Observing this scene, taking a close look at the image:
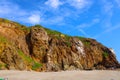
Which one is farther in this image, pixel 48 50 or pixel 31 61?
pixel 48 50

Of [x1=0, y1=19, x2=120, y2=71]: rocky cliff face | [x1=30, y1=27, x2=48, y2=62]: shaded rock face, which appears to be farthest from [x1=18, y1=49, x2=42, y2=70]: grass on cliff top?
[x1=30, y1=27, x2=48, y2=62]: shaded rock face

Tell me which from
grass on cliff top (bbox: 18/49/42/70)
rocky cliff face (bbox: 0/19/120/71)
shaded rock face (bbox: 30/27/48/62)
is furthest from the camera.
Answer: shaded rock face (bbox: 30/27/48/62)

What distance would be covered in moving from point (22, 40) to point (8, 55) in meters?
14.2

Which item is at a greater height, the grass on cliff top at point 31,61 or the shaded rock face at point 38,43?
the shaded rock face at point 38,43

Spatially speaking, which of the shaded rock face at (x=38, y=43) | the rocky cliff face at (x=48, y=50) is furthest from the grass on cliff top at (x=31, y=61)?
the shaded rock face at (x=38, y=43)

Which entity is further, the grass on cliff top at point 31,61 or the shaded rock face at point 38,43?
the shaded rock face at point 38,43

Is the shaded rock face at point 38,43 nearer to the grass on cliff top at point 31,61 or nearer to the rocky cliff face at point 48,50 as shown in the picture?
the rocky cliff face at point 48,50

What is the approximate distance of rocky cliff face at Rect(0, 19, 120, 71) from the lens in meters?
53.5

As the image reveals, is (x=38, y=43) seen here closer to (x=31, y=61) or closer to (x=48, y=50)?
(x=48, y=50)

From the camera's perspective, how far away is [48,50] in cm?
6091

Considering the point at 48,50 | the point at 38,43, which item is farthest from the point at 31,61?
the point at 48,50

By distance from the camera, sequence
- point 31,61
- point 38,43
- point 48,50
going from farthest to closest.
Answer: point 48,50 < point 38,43 < point 31,61

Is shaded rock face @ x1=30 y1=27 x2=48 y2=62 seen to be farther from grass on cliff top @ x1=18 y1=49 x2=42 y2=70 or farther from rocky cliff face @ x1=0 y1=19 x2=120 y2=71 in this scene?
grass on cliff top @ x1=18 y1=49 x2=42 y2=70

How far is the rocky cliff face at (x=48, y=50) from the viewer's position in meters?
53.5
